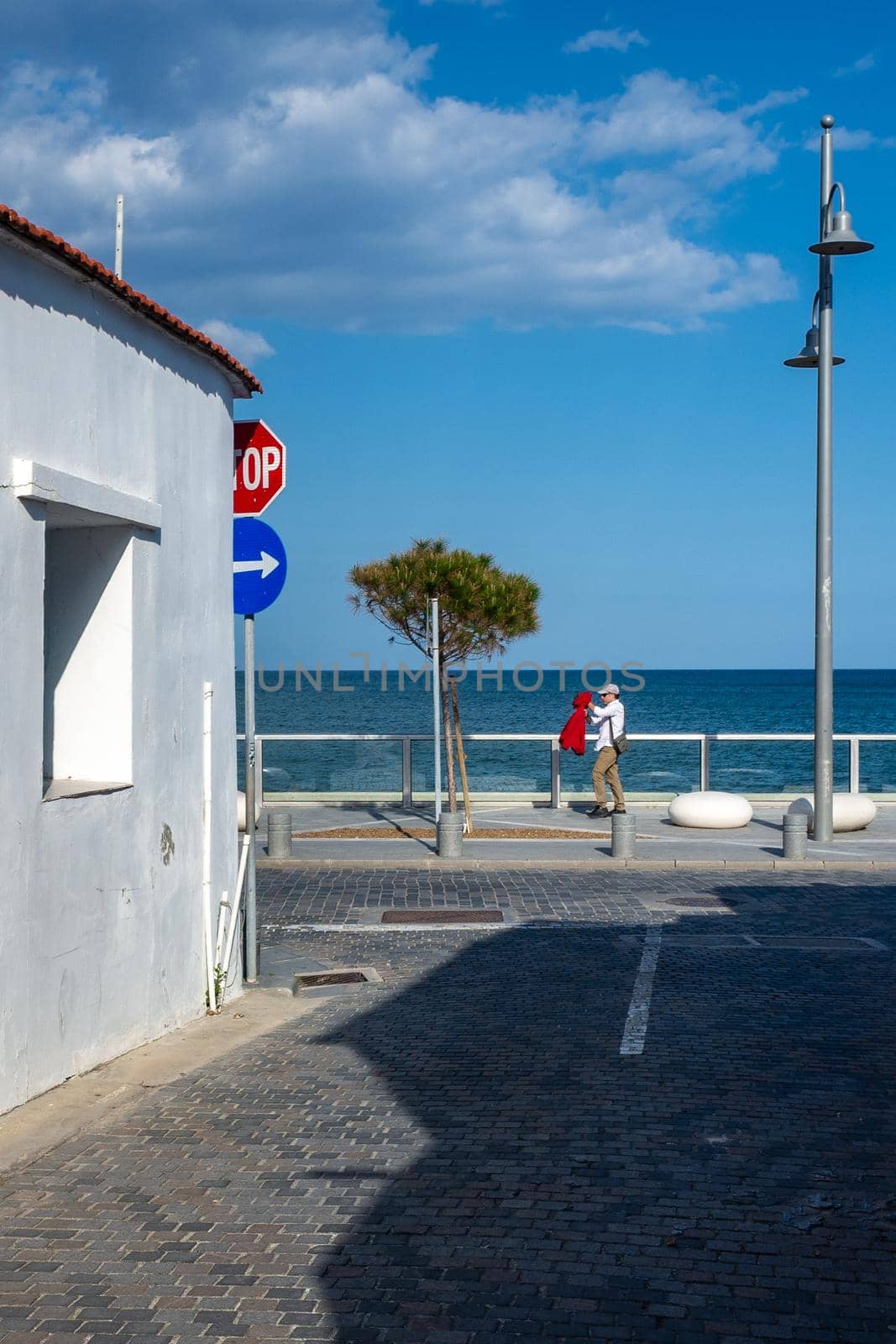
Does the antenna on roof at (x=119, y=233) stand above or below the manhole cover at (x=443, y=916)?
above

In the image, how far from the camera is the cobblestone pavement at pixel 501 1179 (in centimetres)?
437

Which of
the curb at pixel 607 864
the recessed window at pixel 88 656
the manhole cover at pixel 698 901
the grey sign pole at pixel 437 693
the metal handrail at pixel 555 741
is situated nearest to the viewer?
the recessed window at pixel 88 656

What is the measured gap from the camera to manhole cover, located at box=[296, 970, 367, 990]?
9.71 m

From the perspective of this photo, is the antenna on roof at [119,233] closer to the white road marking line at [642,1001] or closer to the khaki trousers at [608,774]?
the white road marking line at [642,1001]

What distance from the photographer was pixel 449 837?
16078mm

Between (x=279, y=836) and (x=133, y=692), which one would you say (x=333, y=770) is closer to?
(x=279, y=836)

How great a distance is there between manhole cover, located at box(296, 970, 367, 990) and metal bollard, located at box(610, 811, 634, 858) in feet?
21.2

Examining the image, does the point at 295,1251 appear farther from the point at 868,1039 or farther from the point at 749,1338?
the point at 868,1039

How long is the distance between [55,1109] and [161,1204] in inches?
52.6

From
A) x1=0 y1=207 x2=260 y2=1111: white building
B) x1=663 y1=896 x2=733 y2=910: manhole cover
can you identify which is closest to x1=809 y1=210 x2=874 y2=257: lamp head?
x1=663 y1=896 x2=733 y2=910: manhole cover

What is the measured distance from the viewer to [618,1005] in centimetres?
879

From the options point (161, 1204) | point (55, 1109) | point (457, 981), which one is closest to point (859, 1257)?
point (161, 1204)

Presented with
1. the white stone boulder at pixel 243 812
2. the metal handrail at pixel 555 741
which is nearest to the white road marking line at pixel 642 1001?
the white stone boulder at pixel 243 812

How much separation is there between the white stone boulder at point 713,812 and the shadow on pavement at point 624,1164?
9.36 m
